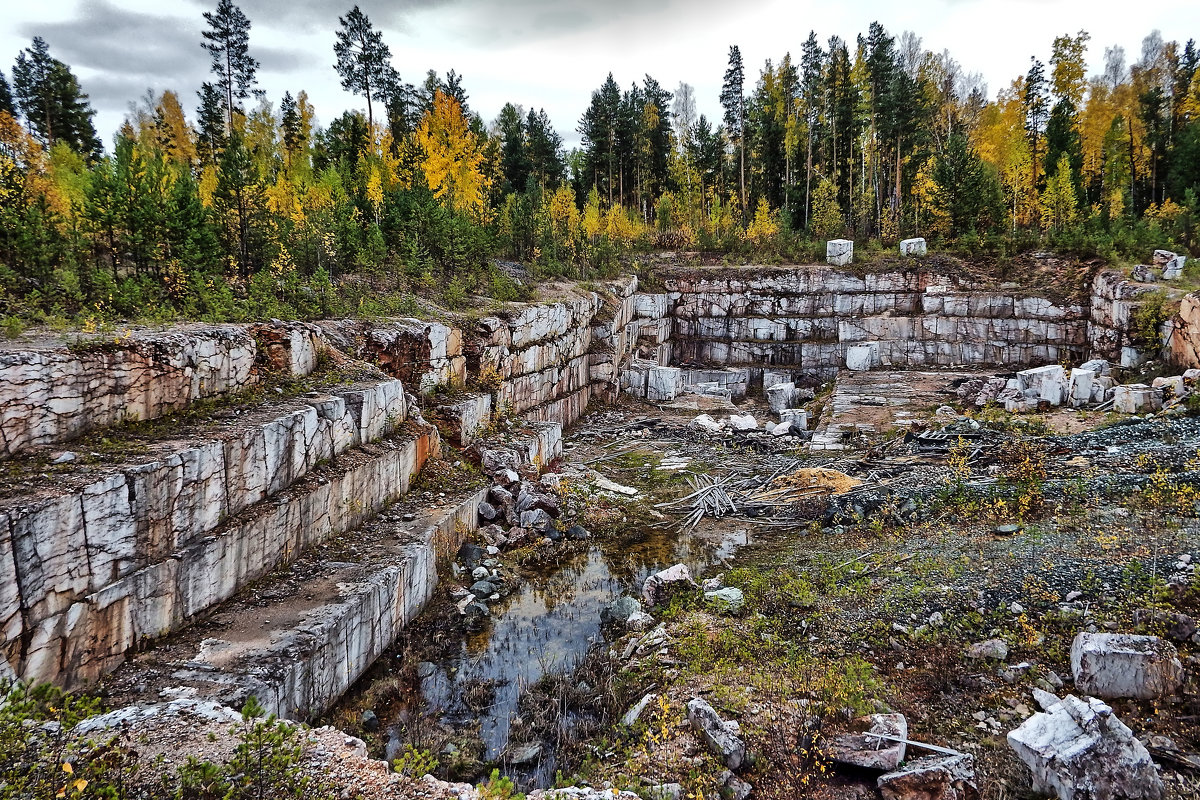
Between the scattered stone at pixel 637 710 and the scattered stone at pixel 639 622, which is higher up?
the scattered stone at pixel 637 710

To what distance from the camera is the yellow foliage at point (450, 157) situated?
30.8 metres

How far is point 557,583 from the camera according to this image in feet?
41.0

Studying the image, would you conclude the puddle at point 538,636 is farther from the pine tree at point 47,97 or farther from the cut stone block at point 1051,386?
the pine tree at point 47,97

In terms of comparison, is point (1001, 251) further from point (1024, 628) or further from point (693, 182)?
point (1024, 628)

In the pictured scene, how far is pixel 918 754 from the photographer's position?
647cm

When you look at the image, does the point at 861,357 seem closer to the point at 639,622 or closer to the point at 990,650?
the point at 639,622

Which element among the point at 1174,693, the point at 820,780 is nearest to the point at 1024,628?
the point at 1174,693

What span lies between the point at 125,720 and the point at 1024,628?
1056cm

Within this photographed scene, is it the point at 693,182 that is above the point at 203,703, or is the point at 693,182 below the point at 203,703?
above

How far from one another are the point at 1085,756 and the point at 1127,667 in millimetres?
2027

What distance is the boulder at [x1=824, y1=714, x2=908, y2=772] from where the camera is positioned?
6211 mm

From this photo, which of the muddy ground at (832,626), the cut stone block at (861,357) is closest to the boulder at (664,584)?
the muddy ground at (832,626)

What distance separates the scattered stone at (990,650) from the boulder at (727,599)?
3.37m

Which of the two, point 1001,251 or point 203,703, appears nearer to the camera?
point 203,703
